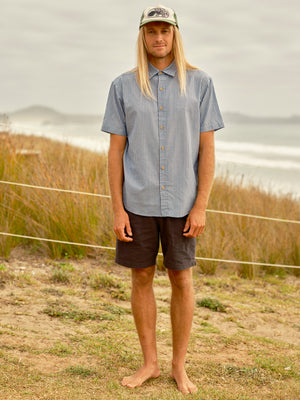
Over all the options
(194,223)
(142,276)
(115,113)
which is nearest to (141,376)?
(142,276)

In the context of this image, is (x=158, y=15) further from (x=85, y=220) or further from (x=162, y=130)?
(x=85, y=220)

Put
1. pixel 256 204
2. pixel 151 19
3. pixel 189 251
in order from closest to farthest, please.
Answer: pixel 151 19 → pixel 189 251 → pixel 256 204

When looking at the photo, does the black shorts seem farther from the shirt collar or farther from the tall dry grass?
the tall dry grass

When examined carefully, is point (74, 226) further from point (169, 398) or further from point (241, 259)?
point (169, 398)

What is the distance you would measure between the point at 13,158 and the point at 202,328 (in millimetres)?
2734

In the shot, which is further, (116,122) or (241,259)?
(241,259)

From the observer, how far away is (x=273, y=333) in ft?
12.9

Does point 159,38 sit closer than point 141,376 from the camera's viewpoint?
Yes

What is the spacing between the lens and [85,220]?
17.0ft

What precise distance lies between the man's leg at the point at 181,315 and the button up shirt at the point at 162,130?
334 millimetres

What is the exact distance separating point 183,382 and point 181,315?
34 centimetres

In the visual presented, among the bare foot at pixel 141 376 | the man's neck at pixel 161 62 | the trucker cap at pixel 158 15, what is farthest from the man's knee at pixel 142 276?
the trucker cap at pixel 158 15

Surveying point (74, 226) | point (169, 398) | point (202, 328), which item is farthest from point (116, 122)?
point (74, 226)

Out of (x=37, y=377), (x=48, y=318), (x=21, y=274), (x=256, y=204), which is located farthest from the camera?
(x=256, y=204)
